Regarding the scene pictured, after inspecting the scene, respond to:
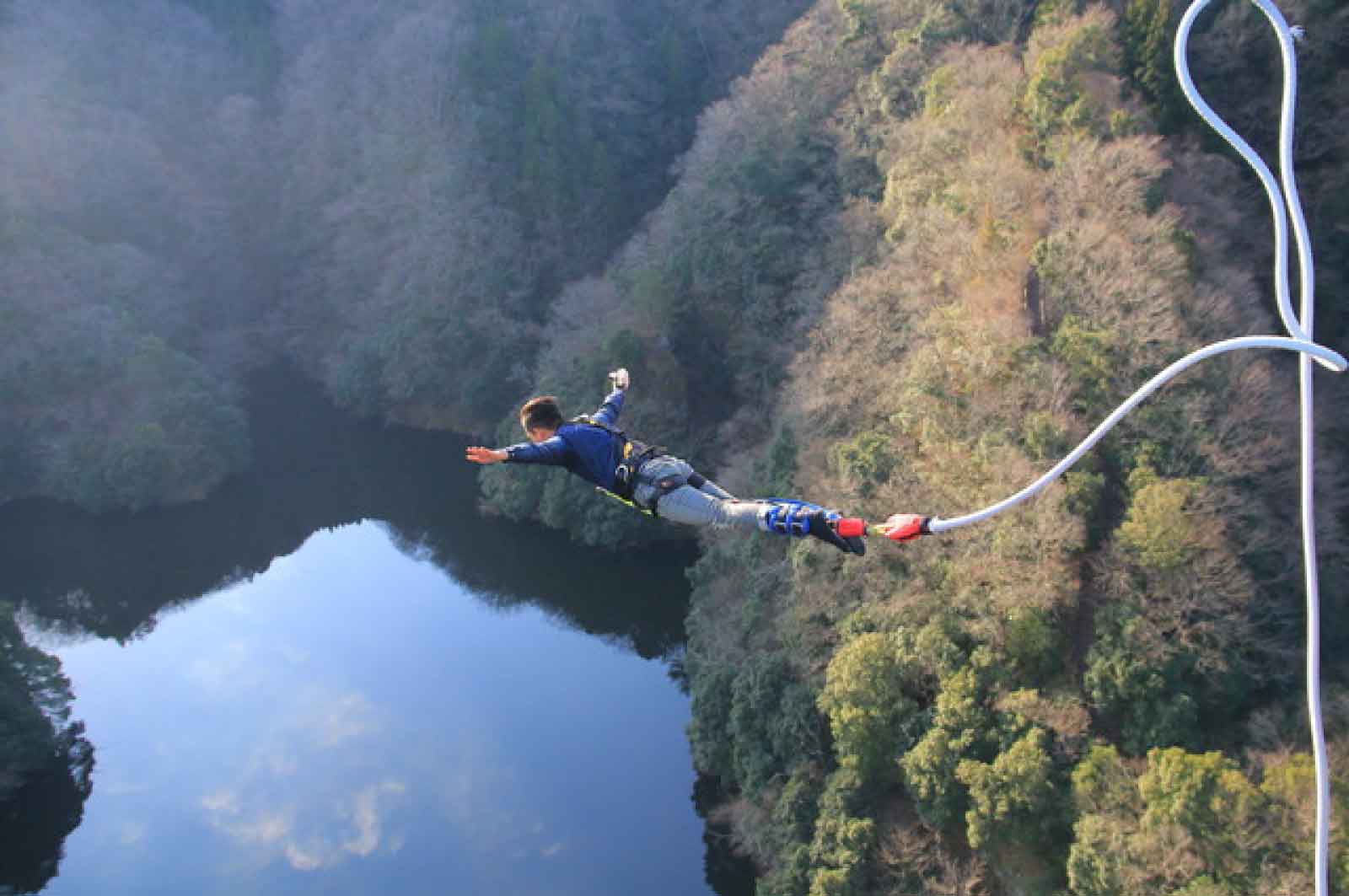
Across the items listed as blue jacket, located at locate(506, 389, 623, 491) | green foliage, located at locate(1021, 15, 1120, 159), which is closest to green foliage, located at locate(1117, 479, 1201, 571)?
green foliage, located at locate(1021, 15, 1120, 159)

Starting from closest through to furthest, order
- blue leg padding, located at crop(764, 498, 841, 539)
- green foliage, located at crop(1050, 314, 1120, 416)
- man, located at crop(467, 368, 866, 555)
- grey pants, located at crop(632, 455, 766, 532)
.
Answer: blue leg padding, located at crop(764, 498, 841, 539), grey pants, located at crop(632, 455, 766, 532), man, located at crop(467, 368, 866, 555), green foliage, located at crop(1050, 314, 1120, 416)

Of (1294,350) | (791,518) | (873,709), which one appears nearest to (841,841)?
(873,709)

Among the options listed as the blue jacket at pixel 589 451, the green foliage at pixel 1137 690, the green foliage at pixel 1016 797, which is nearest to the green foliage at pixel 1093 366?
the green foliage at pixel 1137 690

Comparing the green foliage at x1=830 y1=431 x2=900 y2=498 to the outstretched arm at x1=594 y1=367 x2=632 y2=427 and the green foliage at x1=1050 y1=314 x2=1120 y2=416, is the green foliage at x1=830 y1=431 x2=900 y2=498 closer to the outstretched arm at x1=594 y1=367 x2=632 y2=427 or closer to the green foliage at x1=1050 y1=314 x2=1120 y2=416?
the green foliage at x1=1050 y1=314 x2=1120 y2=416

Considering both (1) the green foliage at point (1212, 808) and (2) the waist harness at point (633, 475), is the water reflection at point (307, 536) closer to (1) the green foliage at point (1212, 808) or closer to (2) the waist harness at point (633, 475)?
(1) the green foliage at point (1212, 808)

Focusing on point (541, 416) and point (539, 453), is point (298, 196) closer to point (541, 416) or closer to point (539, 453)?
point (541, 416)
